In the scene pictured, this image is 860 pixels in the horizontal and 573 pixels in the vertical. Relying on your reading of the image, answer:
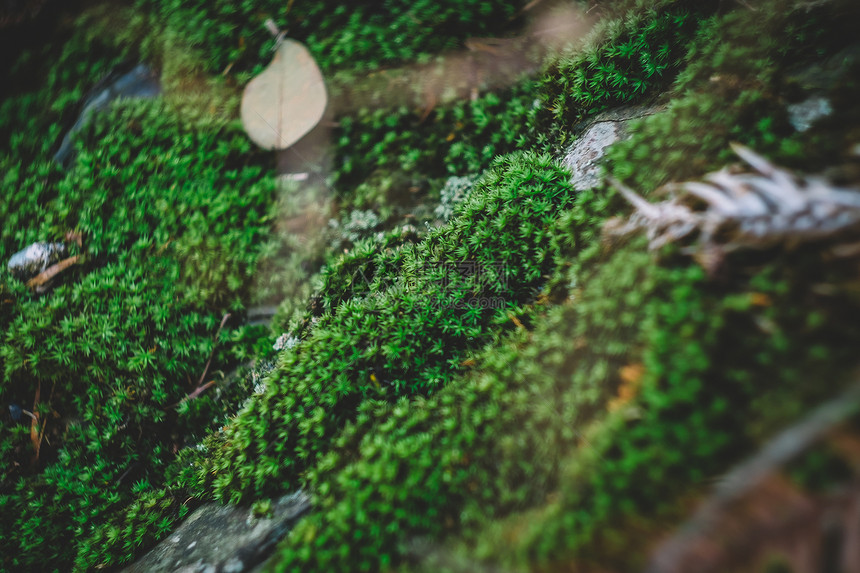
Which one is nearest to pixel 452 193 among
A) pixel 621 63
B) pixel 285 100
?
pixel 621 63

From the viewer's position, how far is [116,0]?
410cm

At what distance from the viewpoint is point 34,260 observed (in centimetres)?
332

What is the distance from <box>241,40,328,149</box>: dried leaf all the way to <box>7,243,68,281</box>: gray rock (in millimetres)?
1783

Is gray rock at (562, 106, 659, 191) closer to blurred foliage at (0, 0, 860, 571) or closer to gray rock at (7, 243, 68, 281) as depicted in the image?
blurred foliage at (0, 0, 860, 571)

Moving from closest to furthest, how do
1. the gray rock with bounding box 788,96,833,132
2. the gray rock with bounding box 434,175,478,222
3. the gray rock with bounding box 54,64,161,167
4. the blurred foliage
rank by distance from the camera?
1. the blurred foliage
2. the gray rock with bounding box 788,96,833,132
3. the gray rock with bounding box 434,175,478,222
4. the gray rock with bounding box 54,64,161,167

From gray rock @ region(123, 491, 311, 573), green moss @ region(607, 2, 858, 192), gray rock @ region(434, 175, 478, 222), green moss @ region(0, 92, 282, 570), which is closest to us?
green moss @ region(607, 2, 858, 192)

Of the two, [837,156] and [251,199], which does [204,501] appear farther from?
[837,156]

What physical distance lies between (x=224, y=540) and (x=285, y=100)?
10.1 feet

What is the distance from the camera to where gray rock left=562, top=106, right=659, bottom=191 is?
2527mm

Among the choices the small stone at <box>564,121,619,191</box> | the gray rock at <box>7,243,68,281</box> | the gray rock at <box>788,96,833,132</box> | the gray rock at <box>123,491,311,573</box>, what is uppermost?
the gray rock at <box>7,243,68,281</box>

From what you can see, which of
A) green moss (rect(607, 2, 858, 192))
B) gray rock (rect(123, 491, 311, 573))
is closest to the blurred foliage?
green moss (rect(607, 2, 858, 192))

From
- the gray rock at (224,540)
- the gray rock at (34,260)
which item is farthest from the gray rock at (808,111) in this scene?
the gray rock at (34,260)

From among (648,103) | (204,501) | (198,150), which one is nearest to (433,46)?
(648,103)

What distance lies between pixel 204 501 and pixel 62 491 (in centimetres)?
112
